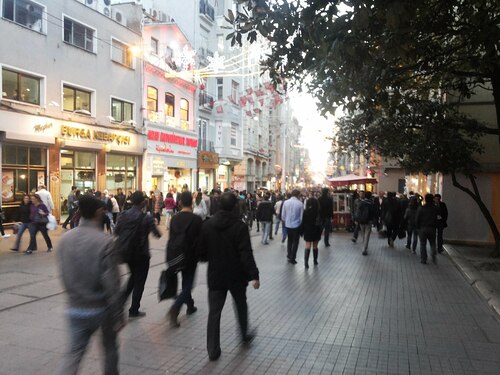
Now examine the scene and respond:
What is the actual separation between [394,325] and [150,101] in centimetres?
2188

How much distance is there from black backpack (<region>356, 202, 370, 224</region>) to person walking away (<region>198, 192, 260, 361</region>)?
28.3ft

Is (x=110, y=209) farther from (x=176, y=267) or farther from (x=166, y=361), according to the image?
(x=166, y=361)

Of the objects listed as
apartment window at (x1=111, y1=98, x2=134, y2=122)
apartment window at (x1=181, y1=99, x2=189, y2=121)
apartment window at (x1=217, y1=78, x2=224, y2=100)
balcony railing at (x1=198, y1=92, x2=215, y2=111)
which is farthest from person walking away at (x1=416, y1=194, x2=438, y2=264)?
apartment window at (x1=217, y1=78, x2=224, y2=100)

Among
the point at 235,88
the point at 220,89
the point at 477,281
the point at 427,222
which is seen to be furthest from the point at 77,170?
the point at 235,88

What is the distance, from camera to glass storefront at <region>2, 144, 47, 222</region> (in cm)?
1684

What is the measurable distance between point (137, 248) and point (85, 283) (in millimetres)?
2647

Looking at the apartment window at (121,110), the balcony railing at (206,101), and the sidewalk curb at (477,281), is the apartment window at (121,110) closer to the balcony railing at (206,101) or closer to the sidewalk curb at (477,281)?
the balcony railing at (206,101)

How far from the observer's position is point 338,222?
19.8m

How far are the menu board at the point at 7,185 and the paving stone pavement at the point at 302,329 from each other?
8.12 m

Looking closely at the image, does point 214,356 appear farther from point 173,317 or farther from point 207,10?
point 207,10

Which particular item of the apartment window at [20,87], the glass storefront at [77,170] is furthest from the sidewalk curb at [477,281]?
the apartment window at [20,87]

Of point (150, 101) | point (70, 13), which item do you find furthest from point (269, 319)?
point (150, 101)

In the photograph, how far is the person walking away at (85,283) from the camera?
353cm

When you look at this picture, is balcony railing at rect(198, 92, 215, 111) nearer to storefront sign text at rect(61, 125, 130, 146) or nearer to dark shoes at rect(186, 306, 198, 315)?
storefront sign text at rect(61, 125, 130, 146)
